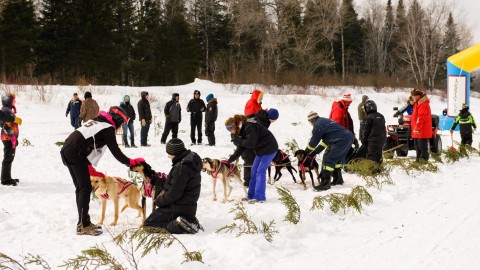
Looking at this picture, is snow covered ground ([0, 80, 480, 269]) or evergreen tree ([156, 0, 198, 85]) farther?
evergreen tree ([156, 0, 198, 85])

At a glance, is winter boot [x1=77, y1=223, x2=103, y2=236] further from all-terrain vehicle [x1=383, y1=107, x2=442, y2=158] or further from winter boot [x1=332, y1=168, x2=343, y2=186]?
all-terrain vehicle [x1=383, y1=107, x2=442, y2=158]

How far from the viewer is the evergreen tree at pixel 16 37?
28172 mm

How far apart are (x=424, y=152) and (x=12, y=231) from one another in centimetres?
794

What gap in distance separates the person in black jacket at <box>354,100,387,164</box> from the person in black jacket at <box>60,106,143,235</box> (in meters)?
4.98

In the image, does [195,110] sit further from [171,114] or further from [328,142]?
[328,142]

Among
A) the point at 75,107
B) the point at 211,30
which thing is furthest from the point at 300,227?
the point at 211,30

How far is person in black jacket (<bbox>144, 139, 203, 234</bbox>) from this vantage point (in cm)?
486

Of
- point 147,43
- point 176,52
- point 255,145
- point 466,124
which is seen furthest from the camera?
point 176,52

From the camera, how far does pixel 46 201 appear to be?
627 cm

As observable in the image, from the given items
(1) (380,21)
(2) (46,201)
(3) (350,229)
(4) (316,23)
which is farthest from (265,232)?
(1) (380,21)

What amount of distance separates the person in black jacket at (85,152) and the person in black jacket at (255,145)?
6.34 feet

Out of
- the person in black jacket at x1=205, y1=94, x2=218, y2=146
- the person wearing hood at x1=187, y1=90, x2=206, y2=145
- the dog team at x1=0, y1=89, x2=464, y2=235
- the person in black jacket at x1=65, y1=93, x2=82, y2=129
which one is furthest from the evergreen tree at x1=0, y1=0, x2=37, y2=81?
the dog team at x1=0, y1=89, x2=464, y2=235

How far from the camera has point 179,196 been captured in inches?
193

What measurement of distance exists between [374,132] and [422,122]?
168 cm
